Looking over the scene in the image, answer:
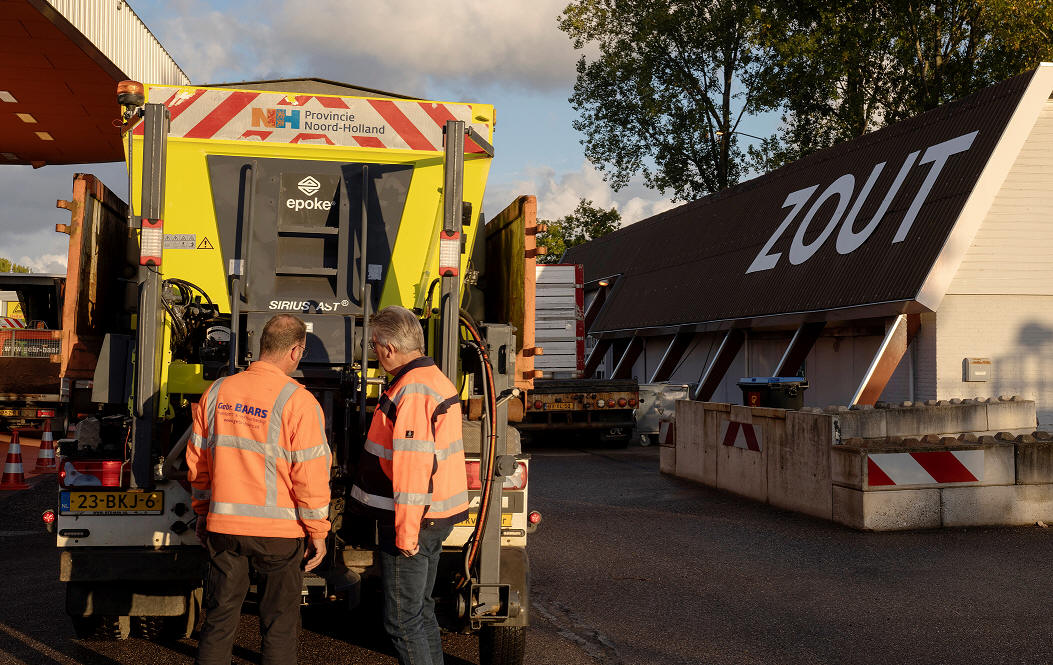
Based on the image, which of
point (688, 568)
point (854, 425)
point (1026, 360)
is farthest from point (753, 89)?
point (688, 568)

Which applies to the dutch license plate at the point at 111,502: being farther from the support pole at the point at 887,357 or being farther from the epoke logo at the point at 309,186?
the support pole at the point at 887,357

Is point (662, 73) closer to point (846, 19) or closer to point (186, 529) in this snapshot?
point (846, 19)

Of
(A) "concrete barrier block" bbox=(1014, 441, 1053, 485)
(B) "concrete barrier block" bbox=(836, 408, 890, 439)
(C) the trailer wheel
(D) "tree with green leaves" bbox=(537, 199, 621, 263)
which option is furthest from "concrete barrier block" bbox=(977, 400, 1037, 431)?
(D) "tree with green leaves" bbox=(537, 199, 621, 263)

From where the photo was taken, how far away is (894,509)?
34.6 ft

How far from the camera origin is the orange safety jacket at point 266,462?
4734 mm

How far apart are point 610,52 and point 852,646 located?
131 ft

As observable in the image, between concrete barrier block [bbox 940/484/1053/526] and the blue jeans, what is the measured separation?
7.64 metres

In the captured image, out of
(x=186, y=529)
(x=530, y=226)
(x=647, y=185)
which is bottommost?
A: (x=186, y=529)

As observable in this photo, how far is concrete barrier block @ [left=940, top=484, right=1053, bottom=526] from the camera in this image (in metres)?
10.6

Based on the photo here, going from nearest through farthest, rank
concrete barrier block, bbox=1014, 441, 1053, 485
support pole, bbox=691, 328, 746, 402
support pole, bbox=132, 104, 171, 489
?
1. support pole, bbox=132, 104, 171, 489
2. concrete barrier block, bbox=1014, 441, 1053, 485
3. support pole, bbox=691, 328, 746, 402

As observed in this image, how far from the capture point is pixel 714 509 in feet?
40.5

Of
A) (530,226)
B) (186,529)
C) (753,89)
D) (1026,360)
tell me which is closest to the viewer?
(186,529)

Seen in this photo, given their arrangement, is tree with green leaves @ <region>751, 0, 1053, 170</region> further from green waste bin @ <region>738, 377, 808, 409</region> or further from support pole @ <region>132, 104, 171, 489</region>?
support pole @ <region>132, 104, 171, 489</region>

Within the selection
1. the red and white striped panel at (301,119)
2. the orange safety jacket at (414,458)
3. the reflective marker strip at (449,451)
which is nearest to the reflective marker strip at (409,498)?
the orange safety jacket at (414,458)
